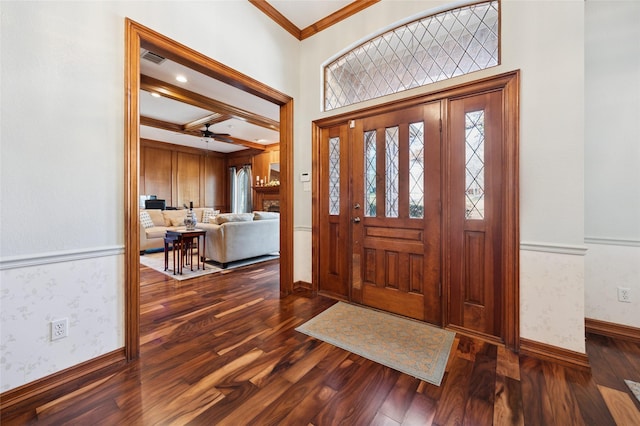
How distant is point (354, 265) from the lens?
2.80 meters

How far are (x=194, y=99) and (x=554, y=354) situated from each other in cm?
538

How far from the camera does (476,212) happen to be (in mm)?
2111

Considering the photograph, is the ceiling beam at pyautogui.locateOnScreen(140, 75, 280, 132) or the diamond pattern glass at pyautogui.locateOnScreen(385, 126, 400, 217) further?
the ceiling beam at pyautogui.locateOnScreen(140, 75, 280, 132)

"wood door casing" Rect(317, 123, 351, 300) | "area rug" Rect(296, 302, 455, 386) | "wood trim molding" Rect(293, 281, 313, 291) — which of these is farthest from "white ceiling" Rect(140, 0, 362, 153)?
"area rug" Rect(296, 302, 455, 386)

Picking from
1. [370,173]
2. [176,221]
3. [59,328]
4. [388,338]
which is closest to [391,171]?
[370,173]

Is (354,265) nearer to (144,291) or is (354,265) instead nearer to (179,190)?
(144,291)

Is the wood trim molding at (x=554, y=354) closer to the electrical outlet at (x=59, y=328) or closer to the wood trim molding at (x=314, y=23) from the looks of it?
the electrical outlet at (x=59, y=328)

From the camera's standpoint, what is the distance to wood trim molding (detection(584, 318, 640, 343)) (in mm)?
2008

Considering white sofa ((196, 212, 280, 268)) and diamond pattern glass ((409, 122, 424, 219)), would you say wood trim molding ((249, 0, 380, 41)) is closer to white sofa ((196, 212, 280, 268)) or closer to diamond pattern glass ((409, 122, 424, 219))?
diamond pattern glass ((409, 122, 424, 219))

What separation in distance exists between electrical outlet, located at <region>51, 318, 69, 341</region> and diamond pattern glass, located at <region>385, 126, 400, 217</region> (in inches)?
98.0

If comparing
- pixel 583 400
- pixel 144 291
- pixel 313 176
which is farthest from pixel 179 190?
pixel 583 400

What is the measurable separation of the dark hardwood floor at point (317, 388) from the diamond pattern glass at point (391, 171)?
49.2 inches

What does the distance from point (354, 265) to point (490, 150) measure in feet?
5.34

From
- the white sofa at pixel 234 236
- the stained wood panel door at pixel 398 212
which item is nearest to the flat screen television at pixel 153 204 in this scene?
the white sofa at pixel 234 236
